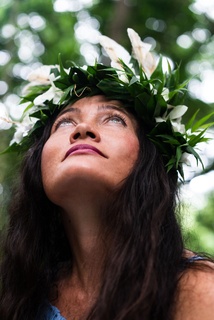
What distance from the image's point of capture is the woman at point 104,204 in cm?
282

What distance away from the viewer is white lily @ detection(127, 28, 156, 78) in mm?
3756

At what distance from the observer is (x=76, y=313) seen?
318 cm

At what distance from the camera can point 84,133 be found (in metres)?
3.21

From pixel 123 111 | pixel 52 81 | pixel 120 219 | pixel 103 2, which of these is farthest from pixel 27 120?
pixel 103 2

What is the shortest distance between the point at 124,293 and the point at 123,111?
3.79 feet

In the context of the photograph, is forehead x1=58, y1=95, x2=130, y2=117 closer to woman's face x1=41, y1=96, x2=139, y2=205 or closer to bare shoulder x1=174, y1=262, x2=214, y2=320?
woman's face x1=41, y1=96, x2=139, y2=205

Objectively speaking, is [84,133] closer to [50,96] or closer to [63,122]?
[63,122]

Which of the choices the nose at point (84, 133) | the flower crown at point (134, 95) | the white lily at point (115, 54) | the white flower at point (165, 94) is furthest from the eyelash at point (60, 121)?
the white flower at point (165, 94)

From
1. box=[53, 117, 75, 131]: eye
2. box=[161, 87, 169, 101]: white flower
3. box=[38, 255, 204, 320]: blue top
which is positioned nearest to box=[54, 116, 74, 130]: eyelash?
box=[53, 117, 75, 131]: eye

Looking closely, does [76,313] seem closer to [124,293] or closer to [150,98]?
[124,293]

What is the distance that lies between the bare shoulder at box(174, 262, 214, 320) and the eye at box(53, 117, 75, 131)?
3.93 ft

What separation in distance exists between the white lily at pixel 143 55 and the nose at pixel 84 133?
2.32ft

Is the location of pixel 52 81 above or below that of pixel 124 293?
above

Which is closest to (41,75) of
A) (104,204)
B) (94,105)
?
(94,105)
